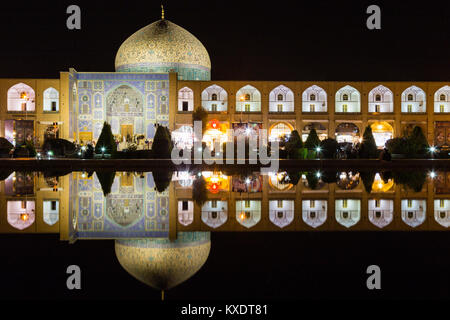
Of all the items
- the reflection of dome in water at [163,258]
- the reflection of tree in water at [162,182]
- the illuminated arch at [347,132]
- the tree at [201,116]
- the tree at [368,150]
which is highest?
the tree at [201,116]

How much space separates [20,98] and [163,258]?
26.9 meters

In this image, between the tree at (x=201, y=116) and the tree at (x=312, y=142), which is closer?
the tree at (x=312, y=142)

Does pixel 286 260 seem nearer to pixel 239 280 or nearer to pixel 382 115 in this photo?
pixel 239 280

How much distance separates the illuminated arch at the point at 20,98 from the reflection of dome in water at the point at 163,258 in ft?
85.3

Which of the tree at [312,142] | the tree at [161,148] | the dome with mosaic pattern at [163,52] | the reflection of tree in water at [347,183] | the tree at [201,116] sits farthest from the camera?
the dome with mosaic pattern at [163,52]

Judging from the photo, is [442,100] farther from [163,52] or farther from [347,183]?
[347,183]

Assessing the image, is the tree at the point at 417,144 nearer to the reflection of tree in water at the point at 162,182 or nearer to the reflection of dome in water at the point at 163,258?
the reflection of tree in water at the point at 162,182

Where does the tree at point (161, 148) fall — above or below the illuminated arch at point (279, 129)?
below

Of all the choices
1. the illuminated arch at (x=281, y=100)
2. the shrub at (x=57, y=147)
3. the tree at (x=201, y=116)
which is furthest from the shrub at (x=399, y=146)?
the shrub at (x=57, y=147)

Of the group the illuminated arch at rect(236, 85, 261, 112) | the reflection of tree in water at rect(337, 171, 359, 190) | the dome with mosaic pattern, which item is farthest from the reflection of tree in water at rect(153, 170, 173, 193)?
the illuminated arch at rect(236, 85, 261, 112)

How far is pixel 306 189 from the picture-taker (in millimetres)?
6910

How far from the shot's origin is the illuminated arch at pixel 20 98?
87.3 ft

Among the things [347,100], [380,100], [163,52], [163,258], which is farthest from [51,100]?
[163,258]
